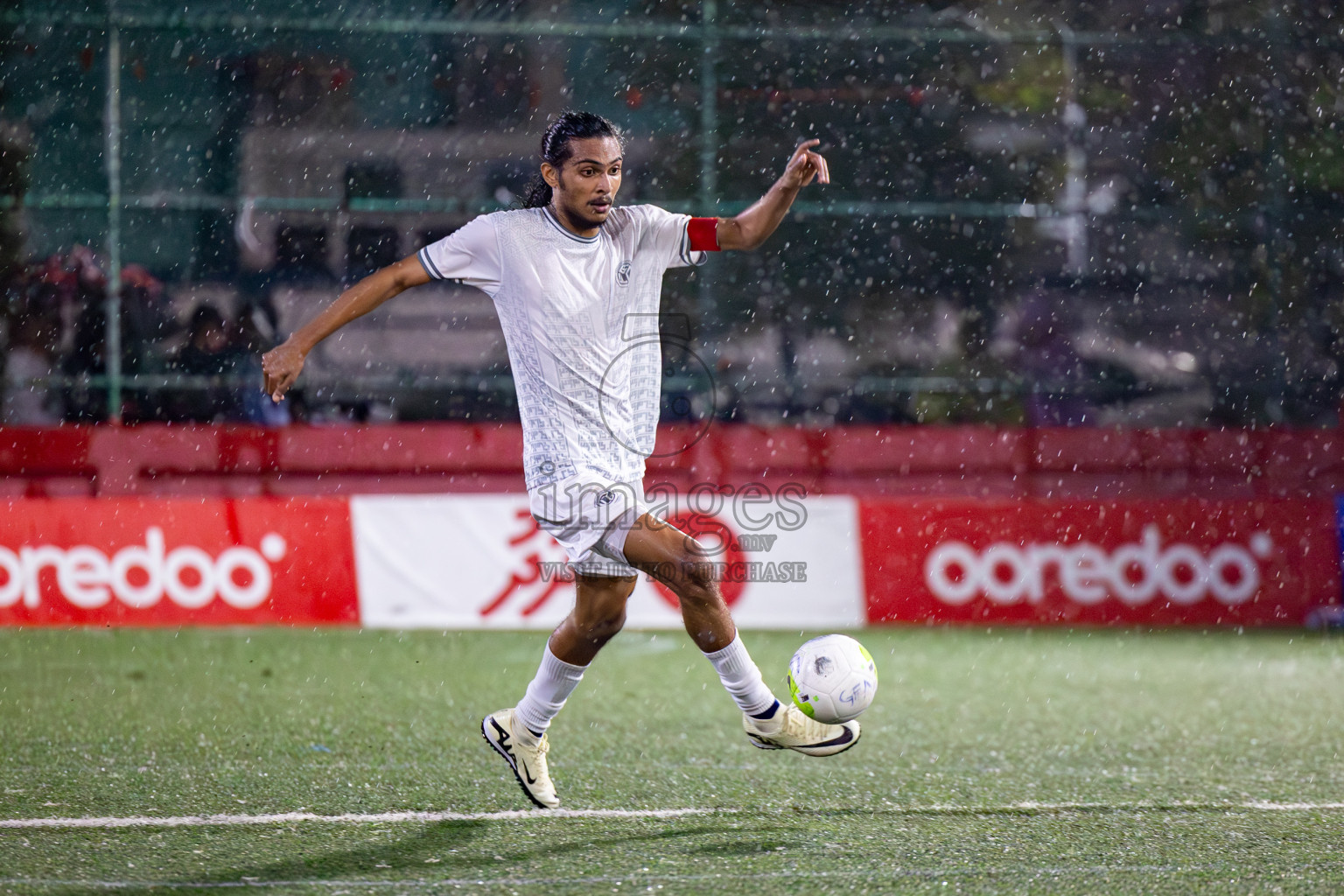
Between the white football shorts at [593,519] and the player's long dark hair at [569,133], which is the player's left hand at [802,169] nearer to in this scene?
the player's long dark hair at [569,133]

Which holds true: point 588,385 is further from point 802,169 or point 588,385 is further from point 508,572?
point 508,572

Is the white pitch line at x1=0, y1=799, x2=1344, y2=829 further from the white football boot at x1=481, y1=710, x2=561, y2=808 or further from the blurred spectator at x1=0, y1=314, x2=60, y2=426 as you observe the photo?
the blurred spectator at x1=0, y1=314, x2=60, y2=426

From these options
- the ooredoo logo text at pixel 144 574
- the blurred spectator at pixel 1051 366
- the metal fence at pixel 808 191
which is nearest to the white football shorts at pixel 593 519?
the ooredoo logo text at pixel 144 574

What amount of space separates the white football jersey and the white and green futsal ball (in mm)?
742

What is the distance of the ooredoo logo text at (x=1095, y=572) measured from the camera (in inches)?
311

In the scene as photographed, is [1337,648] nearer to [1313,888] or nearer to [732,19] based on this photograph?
[1313,888]

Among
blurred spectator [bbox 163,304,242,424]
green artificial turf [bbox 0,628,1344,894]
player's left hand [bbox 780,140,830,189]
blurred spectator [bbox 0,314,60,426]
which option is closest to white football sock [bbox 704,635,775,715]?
green artificial turf [bbox 0,628,1344,894]

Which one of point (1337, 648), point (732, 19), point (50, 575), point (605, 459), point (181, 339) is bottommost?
point (1337, 648)

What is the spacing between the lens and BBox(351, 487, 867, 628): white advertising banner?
25.4 ft

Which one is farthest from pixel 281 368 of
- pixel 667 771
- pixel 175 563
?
pixel 175 563

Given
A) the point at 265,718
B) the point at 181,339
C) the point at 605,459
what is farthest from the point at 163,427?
the point at 605,459

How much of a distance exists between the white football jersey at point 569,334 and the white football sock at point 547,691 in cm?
53

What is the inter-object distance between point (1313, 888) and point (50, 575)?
21.4ft

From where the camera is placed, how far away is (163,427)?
9367 millimetres
